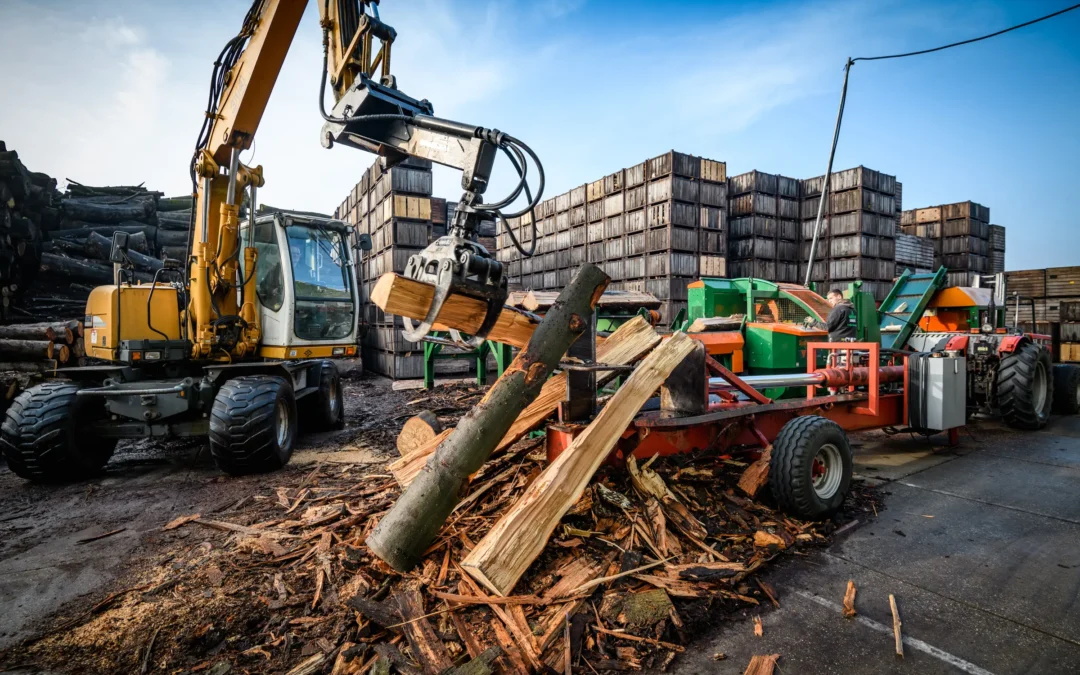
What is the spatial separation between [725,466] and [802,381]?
1.44 meters

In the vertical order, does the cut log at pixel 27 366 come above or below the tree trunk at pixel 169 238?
below

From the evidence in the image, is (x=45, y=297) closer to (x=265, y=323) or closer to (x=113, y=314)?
(x=113, y=314)

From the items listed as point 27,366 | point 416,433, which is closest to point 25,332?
point 27,366

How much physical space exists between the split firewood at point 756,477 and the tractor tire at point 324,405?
19.8ft

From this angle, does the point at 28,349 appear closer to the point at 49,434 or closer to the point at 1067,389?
the point at 49,434

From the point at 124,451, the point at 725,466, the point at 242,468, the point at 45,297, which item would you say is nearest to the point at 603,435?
the point at 725,466

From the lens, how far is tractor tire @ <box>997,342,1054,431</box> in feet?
23.2

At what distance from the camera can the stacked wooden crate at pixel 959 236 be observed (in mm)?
20031

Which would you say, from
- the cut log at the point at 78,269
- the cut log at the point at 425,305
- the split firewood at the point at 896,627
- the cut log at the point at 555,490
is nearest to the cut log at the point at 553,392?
the cut log at the point at 555,490

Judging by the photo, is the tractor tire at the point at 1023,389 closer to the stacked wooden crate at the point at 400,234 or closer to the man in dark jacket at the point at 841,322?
the man in dark jacket at the point at 841,322

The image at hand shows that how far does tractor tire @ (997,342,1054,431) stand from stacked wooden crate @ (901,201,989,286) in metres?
14.9

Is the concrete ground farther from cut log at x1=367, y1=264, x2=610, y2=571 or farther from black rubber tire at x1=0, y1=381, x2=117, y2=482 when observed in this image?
black rubber tire at x1=0, y1=381, x2=117, y2=482

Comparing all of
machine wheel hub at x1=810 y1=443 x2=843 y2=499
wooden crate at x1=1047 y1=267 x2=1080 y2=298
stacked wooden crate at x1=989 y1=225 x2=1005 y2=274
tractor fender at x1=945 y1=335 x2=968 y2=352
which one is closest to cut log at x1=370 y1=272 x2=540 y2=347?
machine wheel hub at x1=810 y1=443 x2=843 y2=499

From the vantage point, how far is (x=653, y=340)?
162 inches
